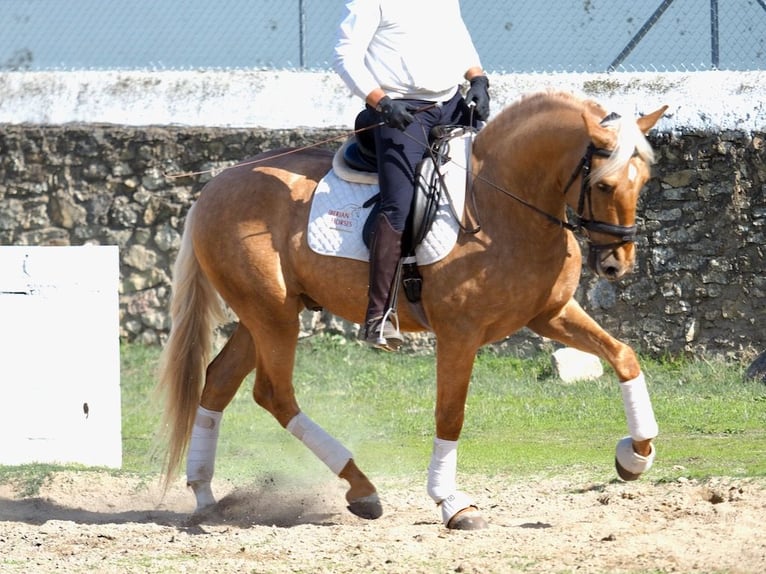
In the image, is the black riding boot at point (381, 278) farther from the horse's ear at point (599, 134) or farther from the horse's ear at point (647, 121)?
the horse's ear at point (647, 121)

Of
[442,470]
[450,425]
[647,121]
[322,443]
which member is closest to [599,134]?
[647,121]

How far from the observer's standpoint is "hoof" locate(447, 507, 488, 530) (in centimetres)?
597

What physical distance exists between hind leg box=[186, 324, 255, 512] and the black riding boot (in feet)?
4.11

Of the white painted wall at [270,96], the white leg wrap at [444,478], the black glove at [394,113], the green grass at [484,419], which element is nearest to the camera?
the black glove at [394,113]

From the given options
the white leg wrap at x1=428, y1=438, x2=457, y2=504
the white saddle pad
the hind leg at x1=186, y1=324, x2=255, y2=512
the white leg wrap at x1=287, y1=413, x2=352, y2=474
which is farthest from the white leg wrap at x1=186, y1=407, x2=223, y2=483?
the white leg wrap at x1=428, y1=438, x2=457, y2=504

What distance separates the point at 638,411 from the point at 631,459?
0.26 meters

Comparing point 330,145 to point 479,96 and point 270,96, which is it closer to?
point 270,96

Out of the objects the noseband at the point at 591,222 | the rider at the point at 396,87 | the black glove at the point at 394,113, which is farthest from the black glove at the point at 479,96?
A: the noseband at the point at 591,222

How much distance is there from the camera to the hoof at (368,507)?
657 cm

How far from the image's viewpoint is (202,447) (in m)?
7.04

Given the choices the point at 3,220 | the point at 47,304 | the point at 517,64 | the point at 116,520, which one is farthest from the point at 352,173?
the point at 3,220

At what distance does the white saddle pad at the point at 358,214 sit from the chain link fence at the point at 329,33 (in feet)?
19.1

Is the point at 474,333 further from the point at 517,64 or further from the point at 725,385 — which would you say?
the point at 517,64

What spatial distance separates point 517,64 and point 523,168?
20.9 feet
